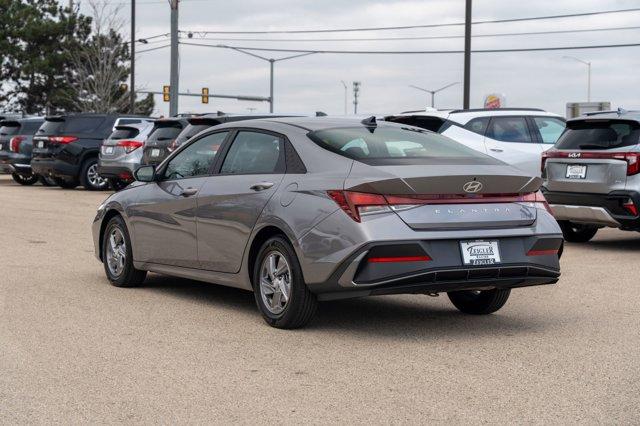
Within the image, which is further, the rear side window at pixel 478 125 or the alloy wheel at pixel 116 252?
the rear side window at pixel 478 125

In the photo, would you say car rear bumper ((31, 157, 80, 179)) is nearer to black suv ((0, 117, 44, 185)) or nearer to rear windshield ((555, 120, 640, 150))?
black suv ((0, 117, 44, 185))

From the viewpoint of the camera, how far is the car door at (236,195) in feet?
28.3

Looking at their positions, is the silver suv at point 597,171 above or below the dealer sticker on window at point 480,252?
above

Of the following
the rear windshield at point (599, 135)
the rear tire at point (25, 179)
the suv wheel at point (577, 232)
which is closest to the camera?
the rear windshield at point (599, 135)

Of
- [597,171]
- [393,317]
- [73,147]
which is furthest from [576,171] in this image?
[73,147]

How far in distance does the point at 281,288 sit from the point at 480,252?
144 centimetres

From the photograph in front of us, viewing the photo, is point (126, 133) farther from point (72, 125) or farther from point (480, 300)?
point (480, 300)

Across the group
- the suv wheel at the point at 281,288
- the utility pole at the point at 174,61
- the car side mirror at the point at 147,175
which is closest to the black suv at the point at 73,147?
the utility pole at the point at 174,61

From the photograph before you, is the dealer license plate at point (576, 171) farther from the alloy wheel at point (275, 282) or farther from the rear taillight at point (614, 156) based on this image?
the alloy wheel at point (275, 282)

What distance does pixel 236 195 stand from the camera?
8.87 m

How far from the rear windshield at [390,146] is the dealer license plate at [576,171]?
5.77 meters

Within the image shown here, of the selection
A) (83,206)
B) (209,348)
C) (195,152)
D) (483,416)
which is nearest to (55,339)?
(209,348)

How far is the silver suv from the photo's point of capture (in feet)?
45.6

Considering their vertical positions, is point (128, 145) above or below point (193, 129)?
below
